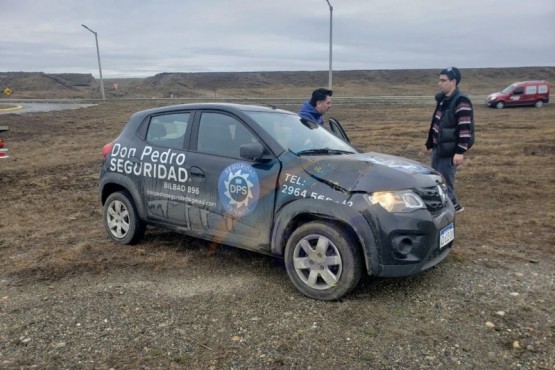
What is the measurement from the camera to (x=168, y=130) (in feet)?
17.0

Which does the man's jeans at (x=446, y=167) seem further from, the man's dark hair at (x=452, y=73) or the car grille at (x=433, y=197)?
the car grille at (x=433, y=197)

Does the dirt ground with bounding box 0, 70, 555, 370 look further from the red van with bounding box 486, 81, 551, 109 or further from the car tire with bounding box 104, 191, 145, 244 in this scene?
the red van with bounding box 486, 81, 551, 109

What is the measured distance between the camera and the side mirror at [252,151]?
4211mm

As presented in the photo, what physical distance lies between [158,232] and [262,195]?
7.72 feet

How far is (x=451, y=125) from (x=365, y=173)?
8.66 ft

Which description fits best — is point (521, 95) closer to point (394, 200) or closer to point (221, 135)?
point (221, 135)

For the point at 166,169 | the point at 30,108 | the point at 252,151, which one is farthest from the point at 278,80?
the point at 252,151

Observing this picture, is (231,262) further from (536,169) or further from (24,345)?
(536,169)

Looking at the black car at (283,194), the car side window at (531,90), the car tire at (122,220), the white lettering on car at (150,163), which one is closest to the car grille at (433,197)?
the black car at (283,194)

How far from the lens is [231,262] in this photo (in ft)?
16.4

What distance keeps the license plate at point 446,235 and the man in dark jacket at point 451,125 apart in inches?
70.1

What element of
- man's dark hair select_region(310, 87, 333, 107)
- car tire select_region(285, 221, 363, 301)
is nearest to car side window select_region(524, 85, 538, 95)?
man's dark hair select_region(310, 87, 333, 107)

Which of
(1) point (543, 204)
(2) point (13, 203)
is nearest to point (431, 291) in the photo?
(1) point (543, 204)

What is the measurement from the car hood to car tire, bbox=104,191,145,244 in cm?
225
